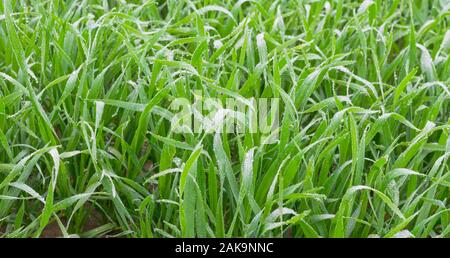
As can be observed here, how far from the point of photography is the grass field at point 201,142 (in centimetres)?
138

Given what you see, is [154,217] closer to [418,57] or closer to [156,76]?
[156,76]

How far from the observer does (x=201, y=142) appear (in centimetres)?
145

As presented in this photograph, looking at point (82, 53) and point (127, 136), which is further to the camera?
point (82, 53)

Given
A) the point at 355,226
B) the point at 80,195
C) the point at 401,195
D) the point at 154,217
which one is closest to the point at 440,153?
the point at 401,195

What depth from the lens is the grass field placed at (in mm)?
1381

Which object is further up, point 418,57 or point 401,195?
point 418,57

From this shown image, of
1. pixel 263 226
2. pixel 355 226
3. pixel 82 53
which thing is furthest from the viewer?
pixel 82 53

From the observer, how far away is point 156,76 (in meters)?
1.55

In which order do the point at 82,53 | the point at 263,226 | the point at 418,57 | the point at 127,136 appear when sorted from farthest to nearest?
1. the point at 418,57
2. the point at 82,53
3. the point at 127,136
4. the point at 263,226

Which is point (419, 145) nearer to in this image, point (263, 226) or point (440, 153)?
point (440, 153)

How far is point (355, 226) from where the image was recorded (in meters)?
1.46

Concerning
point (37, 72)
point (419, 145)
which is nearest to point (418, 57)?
point (419, 145)

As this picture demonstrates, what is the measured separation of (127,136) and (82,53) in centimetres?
24
